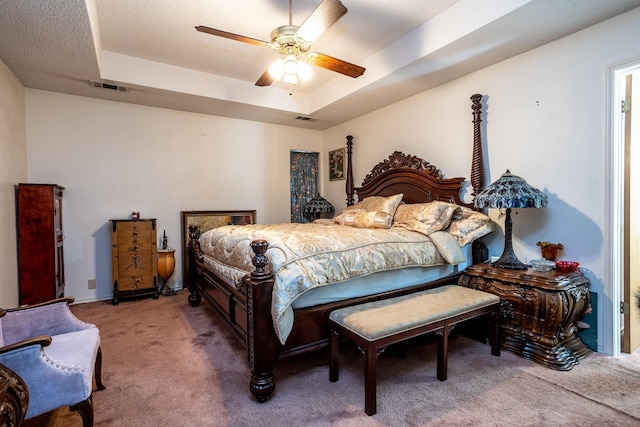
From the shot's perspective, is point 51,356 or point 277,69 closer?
point 51,356

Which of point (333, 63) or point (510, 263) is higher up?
point (333, 63)

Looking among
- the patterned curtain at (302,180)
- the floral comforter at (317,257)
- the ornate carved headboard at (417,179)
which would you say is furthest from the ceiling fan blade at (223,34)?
the patterned curtain at (302,180)

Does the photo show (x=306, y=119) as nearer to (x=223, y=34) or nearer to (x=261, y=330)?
(x=223, y=34)

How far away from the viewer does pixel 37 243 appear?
3316 mm

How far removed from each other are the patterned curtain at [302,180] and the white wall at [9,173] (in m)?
3.55

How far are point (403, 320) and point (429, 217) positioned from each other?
4.72 ft

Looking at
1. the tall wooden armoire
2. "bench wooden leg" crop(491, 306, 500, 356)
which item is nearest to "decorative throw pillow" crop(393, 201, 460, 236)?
"bench wooden leg" crop(491, 306, 500, 356)

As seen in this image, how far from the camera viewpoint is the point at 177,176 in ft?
15.1

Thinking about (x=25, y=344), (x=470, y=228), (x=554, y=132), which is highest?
(x=554, y=132)

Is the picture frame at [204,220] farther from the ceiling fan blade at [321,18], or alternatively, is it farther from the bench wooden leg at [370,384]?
the bench wooden leg at [370,384]

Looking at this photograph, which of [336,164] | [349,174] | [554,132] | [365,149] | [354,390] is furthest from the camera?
[336,164]

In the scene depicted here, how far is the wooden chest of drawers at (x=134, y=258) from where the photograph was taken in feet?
12.9

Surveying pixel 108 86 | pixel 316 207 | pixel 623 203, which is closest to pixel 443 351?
pixel 623 203

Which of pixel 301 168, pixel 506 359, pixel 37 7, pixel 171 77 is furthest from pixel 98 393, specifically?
pixel 301 168
